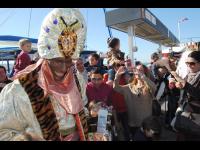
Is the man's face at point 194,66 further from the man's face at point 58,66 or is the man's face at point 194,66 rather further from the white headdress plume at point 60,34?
the man's face at point 58,66

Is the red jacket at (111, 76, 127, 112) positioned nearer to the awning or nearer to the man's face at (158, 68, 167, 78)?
the man's face at (158, 68, 167, 78)

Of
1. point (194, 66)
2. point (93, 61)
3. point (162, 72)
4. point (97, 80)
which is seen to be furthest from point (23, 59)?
point (194, 66)

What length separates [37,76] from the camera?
2086 mm

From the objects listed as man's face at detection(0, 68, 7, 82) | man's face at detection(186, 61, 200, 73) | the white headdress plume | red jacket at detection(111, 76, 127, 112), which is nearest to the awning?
man's face at detection(0, 68, 7, 82)

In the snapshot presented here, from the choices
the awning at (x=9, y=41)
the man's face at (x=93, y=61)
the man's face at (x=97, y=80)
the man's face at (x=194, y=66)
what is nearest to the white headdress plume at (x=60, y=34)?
the man's face at (x=194, y=66)

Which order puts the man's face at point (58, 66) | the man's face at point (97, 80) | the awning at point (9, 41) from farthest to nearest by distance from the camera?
1. the awning at point (9, 41)
2. the man's face at point (97, 80)
3. the man's face at point (58, 66)

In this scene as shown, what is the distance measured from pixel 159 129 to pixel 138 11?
774 cm

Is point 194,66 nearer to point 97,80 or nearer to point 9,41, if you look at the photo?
point 97,80

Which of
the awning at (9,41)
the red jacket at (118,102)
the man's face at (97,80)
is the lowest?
the red jacket at (118,102)

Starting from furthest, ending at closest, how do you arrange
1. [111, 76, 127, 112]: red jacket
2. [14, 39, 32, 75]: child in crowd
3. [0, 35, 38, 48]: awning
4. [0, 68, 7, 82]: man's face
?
1. [0, 35, 38, 48]: awning
2. [14, 39, 32, 75]: child in crowd
3. [0, 68, 7, 82]: man's face
4. [111, 76, 127, 112]: red jacket

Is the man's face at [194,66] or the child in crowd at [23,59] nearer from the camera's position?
the man's face at [194,66]

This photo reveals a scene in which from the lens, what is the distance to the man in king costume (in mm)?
1885

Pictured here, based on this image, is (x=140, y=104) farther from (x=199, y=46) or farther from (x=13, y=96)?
(x=13, y=96)

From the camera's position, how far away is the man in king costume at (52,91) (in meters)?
1.88
